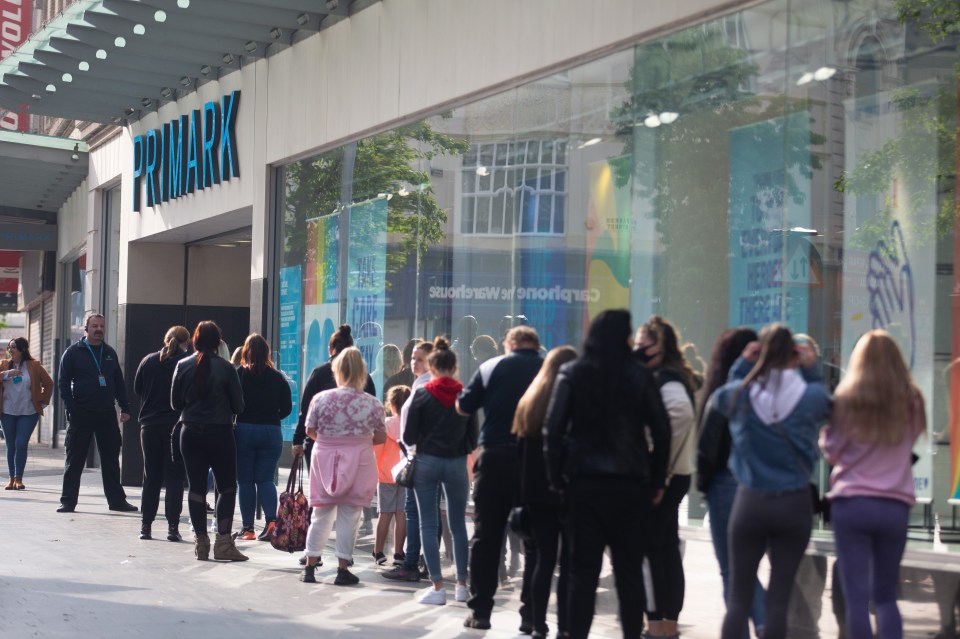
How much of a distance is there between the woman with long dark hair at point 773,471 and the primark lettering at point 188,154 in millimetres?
10951

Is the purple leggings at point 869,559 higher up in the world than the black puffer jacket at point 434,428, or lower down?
lower down

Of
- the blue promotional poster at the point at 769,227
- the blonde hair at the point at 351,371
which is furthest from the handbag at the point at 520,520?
the blonde hair at the point at 351,371

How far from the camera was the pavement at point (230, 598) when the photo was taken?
7.98 meters

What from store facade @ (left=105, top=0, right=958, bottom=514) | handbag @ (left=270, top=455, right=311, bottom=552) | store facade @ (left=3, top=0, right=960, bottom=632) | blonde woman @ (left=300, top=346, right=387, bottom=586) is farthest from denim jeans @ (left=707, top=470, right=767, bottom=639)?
handbag @ (left=270, top=455, right=311, bottom=552)

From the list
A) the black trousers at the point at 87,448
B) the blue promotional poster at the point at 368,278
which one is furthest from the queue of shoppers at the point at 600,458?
the black trousers at the point at 87,448

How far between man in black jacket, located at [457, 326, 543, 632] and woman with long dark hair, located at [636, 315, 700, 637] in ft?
3.29

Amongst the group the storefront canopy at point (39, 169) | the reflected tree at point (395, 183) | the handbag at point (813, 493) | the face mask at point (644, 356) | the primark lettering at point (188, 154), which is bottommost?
the handbag at point (813, 493)

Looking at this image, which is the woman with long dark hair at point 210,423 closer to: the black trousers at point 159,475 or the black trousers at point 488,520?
the black trousers at point 159,475

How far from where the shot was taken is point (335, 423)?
32.3 feet

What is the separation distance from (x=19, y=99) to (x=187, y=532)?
25.3 feet

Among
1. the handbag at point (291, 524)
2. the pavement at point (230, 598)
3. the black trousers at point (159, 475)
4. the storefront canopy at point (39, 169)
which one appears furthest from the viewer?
the storefront canopy at point (39, 169)

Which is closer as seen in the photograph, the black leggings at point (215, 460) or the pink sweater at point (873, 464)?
the pink sweater at point (873, 464)

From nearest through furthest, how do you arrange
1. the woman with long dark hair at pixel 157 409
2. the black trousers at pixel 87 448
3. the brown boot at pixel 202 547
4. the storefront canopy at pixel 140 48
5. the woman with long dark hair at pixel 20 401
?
the brown boot at pixel 202 547
the woman with long dark hair at pixel 157 409
the storefront canopy at pixel 140 48
the black trousers at pixel 87 448
the woman with long dark hair at pixel 20 401

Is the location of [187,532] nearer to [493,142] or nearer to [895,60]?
[493,142]
